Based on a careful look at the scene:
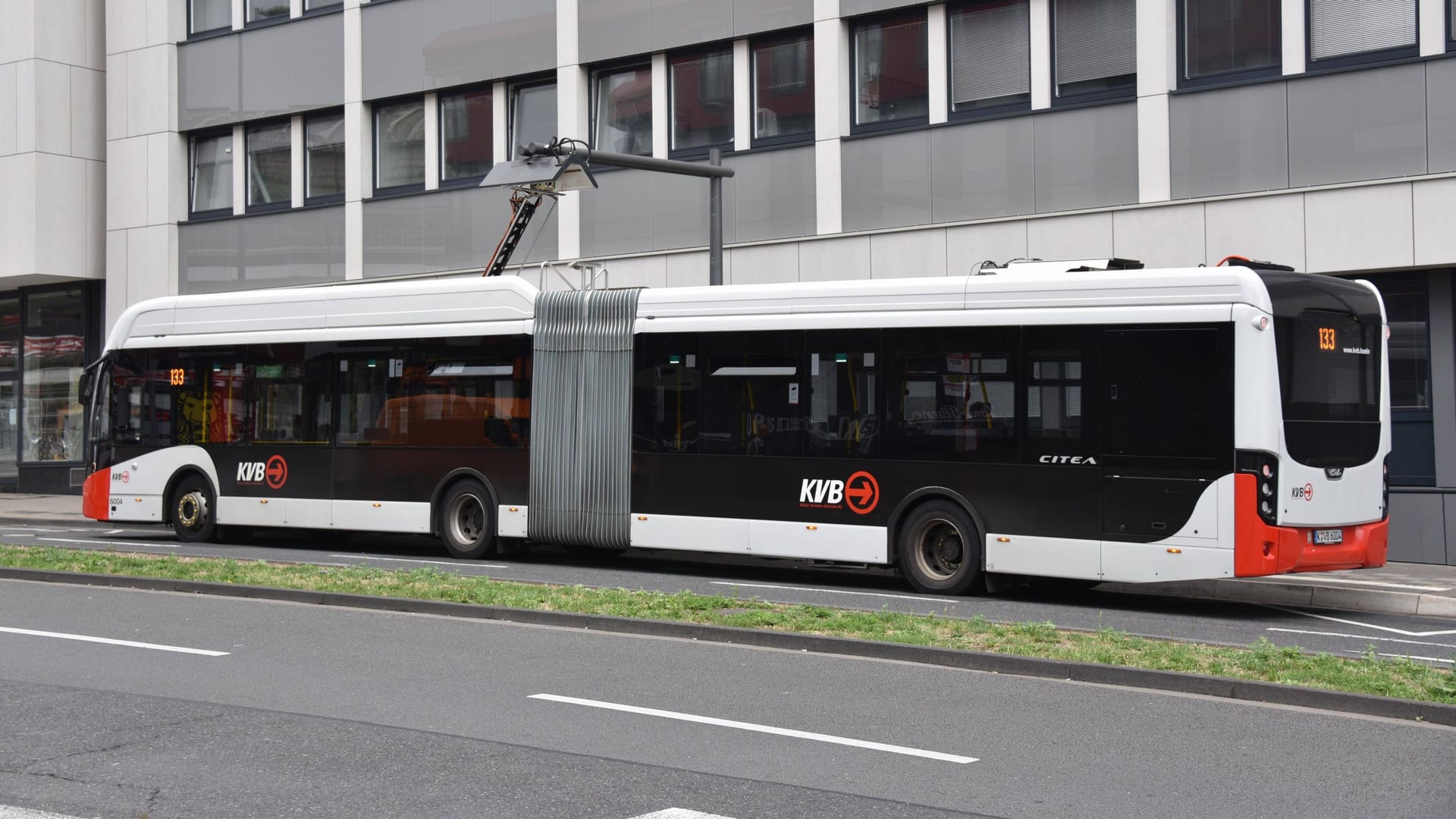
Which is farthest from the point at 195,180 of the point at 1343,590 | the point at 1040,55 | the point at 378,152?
the point at 1343,590

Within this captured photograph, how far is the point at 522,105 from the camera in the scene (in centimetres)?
2633

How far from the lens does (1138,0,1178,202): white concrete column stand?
759 inches

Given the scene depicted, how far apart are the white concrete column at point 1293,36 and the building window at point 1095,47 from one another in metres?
1.94

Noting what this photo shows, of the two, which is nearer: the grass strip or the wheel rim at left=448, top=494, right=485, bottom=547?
the grass strip

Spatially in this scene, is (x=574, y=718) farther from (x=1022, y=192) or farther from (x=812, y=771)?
(x=1022, y=192)

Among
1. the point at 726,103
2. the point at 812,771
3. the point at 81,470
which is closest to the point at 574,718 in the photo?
the point at 812,771

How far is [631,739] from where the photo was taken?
7.38 meters

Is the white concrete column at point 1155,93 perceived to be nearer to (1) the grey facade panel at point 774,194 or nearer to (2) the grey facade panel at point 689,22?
(1) the grey facade panel at point 774,194

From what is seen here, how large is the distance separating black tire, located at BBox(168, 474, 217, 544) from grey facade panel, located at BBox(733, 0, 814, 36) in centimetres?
1068

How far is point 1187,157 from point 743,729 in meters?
13.9

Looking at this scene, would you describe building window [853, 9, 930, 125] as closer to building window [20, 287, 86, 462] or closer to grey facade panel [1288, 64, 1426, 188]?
grey facade panel [1288, 64, 1426, 188]

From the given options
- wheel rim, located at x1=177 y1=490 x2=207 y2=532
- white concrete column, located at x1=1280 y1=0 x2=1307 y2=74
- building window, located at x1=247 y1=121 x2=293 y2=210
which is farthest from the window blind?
building window, located at x1=247 y1=121 x2=293 y2=210

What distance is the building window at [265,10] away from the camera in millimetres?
29547

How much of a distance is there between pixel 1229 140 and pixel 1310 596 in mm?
7016
